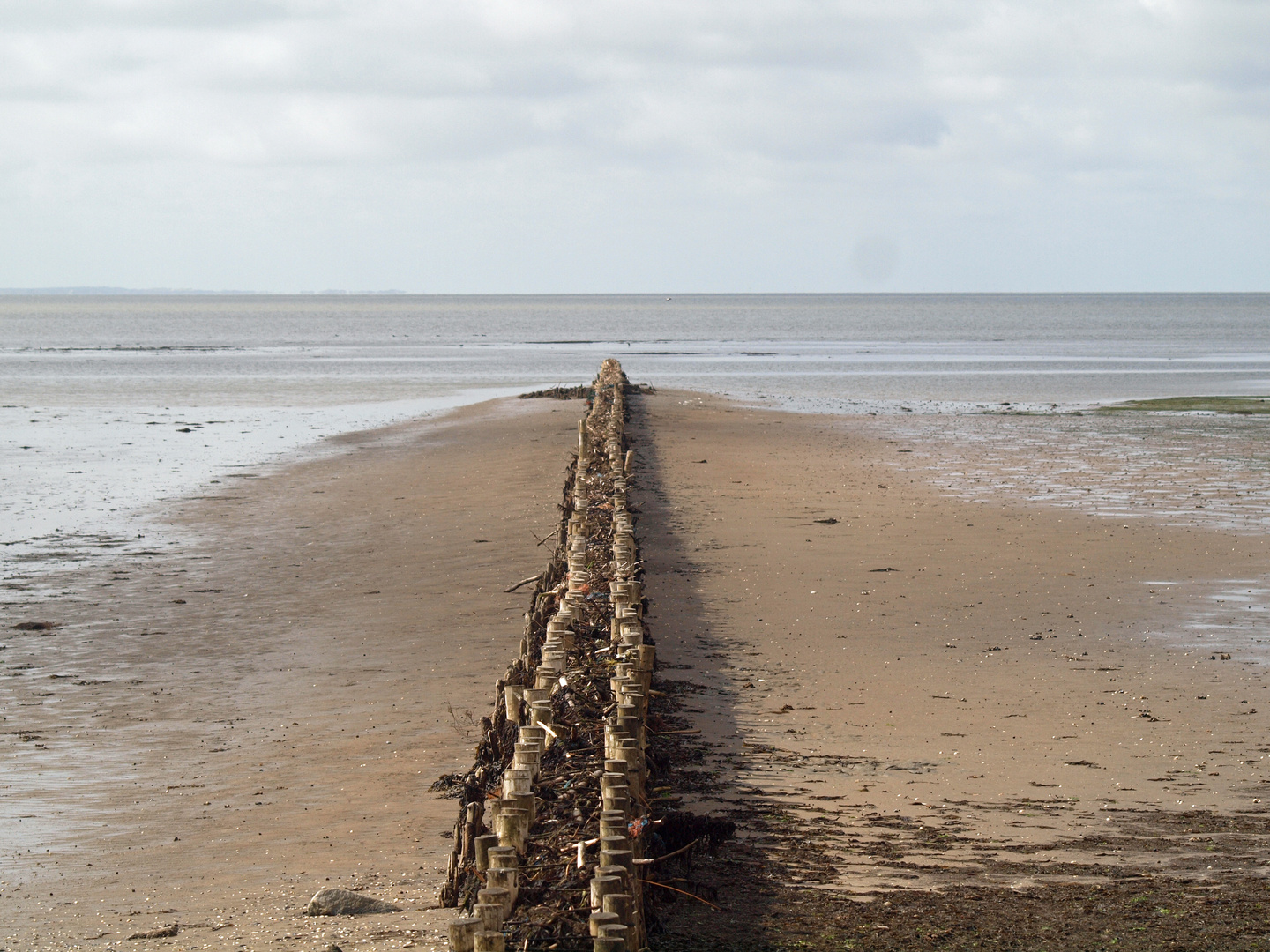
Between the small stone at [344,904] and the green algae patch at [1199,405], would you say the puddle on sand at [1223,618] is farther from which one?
the green algae patch at [1199,405]

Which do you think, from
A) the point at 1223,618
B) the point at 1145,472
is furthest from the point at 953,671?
the point at 1145,472

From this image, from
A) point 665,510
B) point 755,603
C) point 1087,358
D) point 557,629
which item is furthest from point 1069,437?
point 1087,358

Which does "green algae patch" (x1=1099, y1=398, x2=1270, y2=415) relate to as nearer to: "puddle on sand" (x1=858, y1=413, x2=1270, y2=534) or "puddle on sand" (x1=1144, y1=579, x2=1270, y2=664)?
"puddle on sand" (x1=858, y1=413, x2=1270, y2=534)

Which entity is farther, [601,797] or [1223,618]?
[1223,618]

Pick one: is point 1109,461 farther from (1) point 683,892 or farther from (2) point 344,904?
(2) point 344,904

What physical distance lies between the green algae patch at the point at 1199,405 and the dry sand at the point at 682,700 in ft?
57.2

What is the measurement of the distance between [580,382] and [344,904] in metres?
38.8

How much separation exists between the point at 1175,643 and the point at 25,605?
1005cm

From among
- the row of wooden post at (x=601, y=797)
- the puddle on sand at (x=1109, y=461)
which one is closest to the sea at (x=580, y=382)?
the puddle on sand at (x=1109, y=461)

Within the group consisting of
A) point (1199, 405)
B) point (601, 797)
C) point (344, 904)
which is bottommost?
point (344, 904)

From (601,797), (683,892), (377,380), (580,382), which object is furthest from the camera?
(377,380)

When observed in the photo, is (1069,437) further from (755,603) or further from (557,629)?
(557,629)

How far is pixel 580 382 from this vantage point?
4362 cm

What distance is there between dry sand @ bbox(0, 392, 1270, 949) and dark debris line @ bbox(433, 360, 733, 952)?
1.43ft
